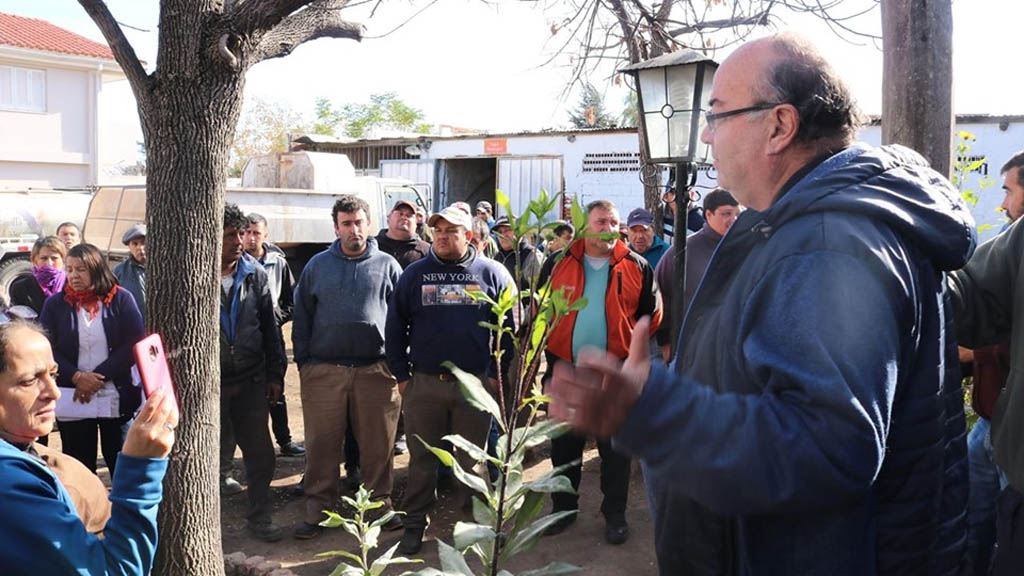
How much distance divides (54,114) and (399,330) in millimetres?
24751

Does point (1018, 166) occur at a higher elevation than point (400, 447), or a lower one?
higher

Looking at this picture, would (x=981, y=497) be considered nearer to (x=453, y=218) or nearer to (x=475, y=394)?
(x=475, y=394)

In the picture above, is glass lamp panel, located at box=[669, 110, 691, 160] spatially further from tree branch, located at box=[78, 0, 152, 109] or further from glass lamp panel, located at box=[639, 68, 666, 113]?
tree branch, located at box=[78, 0, 152, 109]

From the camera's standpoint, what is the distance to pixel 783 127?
1518 millimetres

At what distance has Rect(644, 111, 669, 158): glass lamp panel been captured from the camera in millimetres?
4836

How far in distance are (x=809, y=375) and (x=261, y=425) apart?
14.4 ft

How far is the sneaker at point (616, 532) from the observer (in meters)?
4.82

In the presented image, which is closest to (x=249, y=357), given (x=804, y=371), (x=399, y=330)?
(x=399, y=330)

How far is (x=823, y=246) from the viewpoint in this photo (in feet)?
4.30

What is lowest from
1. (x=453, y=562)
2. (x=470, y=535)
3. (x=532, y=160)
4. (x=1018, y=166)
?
(x=453, y=562)

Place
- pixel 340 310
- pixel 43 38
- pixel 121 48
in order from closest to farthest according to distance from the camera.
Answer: pixel 121 48
pixel 340 310
pixel 43 38

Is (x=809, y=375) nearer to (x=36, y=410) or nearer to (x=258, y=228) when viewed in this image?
(x=36, y=410)

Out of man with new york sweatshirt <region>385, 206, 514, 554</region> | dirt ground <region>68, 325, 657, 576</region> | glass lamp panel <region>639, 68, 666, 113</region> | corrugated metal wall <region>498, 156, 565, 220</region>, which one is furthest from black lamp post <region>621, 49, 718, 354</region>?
corrugated metal wall <region>498, 156, 565, 220</region>

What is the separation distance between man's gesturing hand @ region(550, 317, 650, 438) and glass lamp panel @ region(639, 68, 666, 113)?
151 inches
